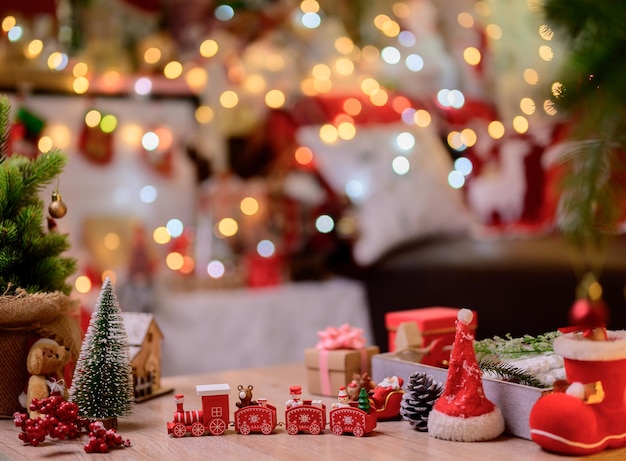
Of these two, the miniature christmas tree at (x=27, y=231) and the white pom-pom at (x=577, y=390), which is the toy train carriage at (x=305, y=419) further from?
the miniature christmas tree at (x=27, y=231)

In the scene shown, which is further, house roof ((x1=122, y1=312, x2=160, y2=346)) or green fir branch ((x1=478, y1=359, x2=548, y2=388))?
house roof ((x1=122, y1=312, x2=160, y2=346))

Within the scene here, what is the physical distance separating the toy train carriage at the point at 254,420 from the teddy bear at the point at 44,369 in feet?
0.89

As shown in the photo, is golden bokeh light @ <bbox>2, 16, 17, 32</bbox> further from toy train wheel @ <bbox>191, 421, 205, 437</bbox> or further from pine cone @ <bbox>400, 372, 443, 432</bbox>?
pine cone @ <bbox>400, 372, 443, 432</bbox>

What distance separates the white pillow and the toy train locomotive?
159 cm

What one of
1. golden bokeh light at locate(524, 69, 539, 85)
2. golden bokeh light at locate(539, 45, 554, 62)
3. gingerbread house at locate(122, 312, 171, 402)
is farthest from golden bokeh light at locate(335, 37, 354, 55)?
gingerbread house at locate(122, 312, 171, 402)

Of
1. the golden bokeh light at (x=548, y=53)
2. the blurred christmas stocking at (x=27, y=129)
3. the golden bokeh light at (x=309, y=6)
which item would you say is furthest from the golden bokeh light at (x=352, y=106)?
the golden bokeh light at (x=548, y=53)

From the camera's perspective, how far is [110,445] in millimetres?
981

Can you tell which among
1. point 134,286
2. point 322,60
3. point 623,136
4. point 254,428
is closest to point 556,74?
point 623,136

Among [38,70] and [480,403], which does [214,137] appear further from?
[480,403]

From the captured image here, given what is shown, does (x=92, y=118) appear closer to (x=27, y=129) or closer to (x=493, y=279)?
(x=27, y=129)

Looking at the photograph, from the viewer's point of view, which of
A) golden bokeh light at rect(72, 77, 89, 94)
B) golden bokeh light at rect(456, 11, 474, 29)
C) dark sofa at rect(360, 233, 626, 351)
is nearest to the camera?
dark sofa at rect(360, 233, 626, 351)

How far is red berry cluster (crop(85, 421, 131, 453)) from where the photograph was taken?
0.96 metres

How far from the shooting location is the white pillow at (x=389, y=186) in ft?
8.49

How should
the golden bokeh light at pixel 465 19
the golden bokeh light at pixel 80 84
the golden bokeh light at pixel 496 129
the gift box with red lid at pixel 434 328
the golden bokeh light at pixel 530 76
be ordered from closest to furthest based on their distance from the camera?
1. the gift box with red lid at pixel 434 328
2. the golden bokeh light at pixel 80 84
3. the golden bokeh light at pixel 530 76
4. the golden bokeh light at pixel 496 129
5. the golden bokeh light at pixel 465 19
